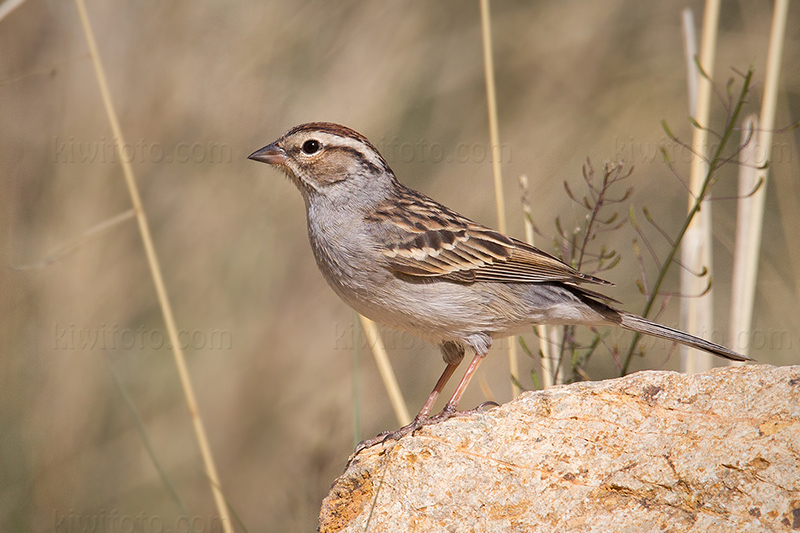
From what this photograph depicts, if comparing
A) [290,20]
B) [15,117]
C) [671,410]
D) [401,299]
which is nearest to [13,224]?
[15,117]

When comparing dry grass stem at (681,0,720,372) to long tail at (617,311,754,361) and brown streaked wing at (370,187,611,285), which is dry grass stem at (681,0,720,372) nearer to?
long tail at (617,311,754,361)

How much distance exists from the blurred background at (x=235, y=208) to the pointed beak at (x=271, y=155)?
152cm

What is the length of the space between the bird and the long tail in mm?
12

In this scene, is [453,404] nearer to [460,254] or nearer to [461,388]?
[461,388]

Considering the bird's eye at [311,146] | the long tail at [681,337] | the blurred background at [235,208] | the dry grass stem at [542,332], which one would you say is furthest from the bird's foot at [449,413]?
the bird's eye at [311,146]

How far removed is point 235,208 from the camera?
6461 millimetres

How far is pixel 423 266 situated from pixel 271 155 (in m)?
1.18

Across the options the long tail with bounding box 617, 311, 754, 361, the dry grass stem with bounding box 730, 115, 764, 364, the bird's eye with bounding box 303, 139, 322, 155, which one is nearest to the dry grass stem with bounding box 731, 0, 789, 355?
the dry grass stem with bounding box 730, 115, 764, 364

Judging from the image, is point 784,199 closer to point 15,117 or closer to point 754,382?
point 754,382

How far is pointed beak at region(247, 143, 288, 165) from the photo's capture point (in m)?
4.96

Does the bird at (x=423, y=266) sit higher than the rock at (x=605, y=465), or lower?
higher

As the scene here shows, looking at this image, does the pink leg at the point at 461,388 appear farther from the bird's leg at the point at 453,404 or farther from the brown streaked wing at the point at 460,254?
the brown streaked wing at the point at 460,254

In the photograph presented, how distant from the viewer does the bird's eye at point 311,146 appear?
5.00 metres

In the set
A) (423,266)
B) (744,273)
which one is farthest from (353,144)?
(744,273)
